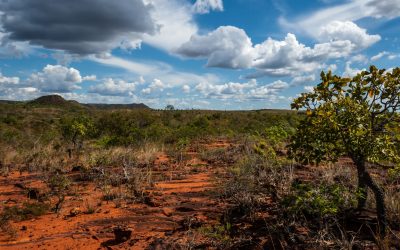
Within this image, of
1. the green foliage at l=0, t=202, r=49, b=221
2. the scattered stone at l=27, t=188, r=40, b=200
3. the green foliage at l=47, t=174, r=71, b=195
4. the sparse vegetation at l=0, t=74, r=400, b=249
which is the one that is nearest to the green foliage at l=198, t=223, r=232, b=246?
the sparse vegetation at l=0, t=74, r=400, b=249

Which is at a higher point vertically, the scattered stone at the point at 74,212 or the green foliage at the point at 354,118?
the green foliage at the point at 354,118

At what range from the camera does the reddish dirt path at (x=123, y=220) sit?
587 cm

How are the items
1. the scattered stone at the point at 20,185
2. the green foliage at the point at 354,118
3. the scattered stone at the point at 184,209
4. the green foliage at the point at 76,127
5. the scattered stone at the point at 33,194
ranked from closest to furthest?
the green foliage at the point at 354,118
the scattered stone at the point at 184,209
the scattered stone at the point at 33,194
the scattered stone at the point at 20,185
the green foliage at the point at 76,127

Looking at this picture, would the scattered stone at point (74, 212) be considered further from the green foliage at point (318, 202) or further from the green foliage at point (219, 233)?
the green foliage at point (318, 202)

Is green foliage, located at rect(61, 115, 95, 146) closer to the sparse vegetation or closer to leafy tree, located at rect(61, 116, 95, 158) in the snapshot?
leafy tree, located at rect(61, 116, 95, 158)

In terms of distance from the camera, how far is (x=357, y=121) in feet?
15.7

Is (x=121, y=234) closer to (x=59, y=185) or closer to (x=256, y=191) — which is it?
(x=256, y=191)

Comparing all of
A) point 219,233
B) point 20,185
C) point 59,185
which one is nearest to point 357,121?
point 219,233

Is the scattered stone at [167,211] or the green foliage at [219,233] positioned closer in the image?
the green foliage at [219,233]

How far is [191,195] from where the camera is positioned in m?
8.45

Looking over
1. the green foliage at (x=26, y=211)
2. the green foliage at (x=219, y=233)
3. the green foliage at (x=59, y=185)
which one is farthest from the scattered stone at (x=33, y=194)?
the green foliage at (x=219, y=233)

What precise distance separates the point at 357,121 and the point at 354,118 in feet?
0.18

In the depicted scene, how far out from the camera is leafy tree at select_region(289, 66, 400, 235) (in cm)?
480

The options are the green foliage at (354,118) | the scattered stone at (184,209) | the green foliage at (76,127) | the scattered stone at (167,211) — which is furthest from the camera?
the green foliage at (76,127)
